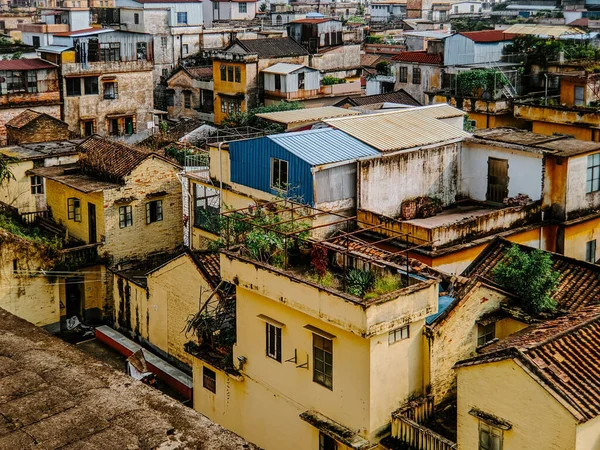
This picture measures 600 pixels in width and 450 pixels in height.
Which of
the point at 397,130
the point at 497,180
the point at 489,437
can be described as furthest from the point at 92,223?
the point at 489,437

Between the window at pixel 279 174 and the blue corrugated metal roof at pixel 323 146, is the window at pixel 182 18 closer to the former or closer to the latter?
the blue corrugated metal roof at pixel 323 146

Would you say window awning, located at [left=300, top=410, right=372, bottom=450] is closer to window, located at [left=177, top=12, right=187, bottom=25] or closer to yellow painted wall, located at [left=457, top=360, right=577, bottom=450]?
yellow painted wall, located at [left=457, top=360, right=577, bottom=450]

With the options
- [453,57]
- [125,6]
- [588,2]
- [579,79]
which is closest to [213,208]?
[579,79]

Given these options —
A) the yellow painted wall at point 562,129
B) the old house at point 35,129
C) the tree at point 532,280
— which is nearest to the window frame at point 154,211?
the old house at point 35,129

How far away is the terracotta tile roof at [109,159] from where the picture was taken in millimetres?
33469

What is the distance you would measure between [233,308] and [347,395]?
20.5ft

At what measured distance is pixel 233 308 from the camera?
80.5 ft

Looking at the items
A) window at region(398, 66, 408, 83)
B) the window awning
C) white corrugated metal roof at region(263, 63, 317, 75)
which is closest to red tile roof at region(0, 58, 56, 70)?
white corrugated metal roof at region(263, 63, 317, 75)

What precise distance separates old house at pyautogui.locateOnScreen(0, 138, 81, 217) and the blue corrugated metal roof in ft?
45.3

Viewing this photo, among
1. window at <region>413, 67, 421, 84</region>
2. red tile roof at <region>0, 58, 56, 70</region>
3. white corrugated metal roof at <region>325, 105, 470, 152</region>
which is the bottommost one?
white corrugated metal roof at <region>325, 105, 470, 152</region>

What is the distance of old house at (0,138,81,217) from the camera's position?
3744 centimetres

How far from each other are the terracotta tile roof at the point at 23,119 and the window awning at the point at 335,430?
30497 millimetres

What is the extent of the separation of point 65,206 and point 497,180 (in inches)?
693

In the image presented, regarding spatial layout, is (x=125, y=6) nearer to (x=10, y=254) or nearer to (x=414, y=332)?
(x=10, y=254)
